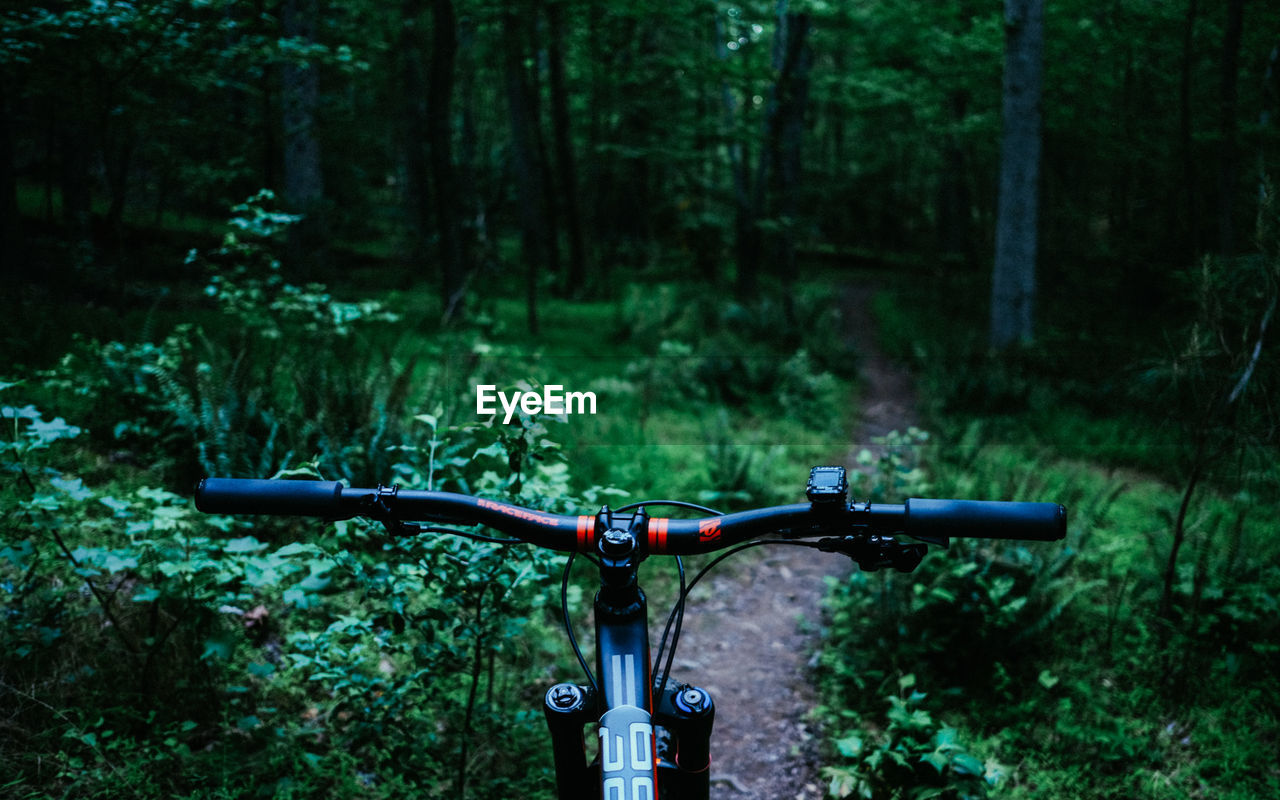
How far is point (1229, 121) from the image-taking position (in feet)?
35.9

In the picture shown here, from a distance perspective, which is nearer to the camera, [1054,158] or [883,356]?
[883,356]

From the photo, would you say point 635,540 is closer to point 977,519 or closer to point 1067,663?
point 977,519

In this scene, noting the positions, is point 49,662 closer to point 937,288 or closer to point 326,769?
point 326,769

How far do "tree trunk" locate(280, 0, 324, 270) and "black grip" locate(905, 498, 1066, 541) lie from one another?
10.2 meters

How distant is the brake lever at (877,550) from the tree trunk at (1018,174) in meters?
11.6

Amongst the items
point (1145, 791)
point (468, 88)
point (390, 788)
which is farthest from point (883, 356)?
point (468, 88)

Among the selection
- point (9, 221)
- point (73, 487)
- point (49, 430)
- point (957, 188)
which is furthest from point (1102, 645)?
point (957, 188)

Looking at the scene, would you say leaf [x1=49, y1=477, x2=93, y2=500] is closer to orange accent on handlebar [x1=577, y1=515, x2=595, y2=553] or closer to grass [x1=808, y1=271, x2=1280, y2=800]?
orange accent on handlebar [x1=577, y1=515, x2=595, y2=553]

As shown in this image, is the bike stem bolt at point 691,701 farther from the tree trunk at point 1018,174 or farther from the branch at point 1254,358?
the tree trunk at point 1018,174

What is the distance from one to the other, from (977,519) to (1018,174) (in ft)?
37.9

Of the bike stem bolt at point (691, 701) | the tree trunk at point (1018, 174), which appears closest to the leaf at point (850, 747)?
the bike stem bolt at point (691, 701)

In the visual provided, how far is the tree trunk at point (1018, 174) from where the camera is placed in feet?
36.3

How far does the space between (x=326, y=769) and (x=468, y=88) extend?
25525 mm

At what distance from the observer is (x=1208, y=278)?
453 centimetres
